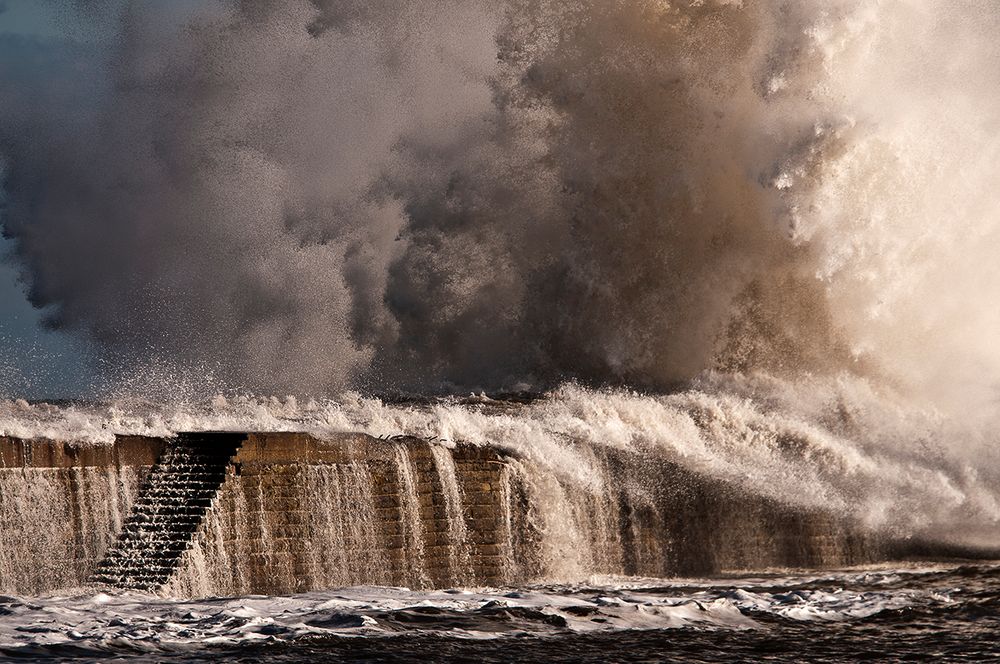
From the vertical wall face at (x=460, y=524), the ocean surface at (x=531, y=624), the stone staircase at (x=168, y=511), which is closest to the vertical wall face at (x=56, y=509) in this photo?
the stone staircase at (x=168, y=511)

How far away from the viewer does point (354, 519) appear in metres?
16.9

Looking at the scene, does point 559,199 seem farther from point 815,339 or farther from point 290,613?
point 290,613

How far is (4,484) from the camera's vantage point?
15438 millimetres

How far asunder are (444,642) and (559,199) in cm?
1908

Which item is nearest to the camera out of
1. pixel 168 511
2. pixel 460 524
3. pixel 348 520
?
pixel 168 511

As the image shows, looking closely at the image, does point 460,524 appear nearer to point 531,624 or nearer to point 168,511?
point 531,624

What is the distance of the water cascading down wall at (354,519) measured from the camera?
1573cm

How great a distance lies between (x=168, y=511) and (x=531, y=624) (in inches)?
155

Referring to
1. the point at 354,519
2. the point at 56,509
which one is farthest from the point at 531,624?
the point at 56,509

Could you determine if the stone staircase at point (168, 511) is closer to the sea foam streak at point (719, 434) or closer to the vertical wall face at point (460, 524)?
the vertical wall face at point (460, 524)

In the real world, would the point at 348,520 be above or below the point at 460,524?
above

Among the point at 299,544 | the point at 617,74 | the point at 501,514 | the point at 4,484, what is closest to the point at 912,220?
the point at 617,74

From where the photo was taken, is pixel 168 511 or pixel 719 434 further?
pixel 719 434

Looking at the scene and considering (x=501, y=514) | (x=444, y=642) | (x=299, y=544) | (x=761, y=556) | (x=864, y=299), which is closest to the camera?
(x=444, y=642)
